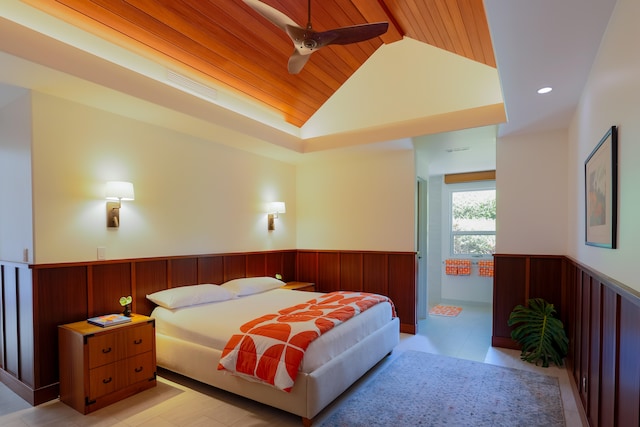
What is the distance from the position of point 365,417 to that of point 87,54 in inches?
140

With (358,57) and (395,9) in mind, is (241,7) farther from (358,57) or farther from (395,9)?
(358,57)

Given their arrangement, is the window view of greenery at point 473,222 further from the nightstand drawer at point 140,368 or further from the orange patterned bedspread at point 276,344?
the nightstand drawer at point 140,368

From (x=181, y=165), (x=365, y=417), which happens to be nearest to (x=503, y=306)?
(x=365, y=417)

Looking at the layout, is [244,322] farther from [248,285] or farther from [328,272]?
[328,272]

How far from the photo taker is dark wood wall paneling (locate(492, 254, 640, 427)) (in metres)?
1.50

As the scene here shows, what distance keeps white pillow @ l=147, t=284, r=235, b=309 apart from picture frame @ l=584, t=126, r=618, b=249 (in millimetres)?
3436

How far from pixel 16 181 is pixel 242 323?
235cm

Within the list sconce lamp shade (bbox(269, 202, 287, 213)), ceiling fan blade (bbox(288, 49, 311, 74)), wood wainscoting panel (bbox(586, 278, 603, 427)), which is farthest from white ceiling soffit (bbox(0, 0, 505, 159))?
wood wainscoting panel (bbox(586, 278, 603, 427))

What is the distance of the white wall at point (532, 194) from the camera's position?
3.92 metres

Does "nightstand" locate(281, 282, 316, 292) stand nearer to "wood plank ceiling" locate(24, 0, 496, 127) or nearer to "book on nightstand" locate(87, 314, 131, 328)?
"book on nightstand" locate(87, 314, 131, 328)

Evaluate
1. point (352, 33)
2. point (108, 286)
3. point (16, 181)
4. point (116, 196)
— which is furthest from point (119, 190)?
point (352, 33)

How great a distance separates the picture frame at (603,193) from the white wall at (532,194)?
156 cm

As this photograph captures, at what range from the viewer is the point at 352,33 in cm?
238

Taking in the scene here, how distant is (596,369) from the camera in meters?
2.14
